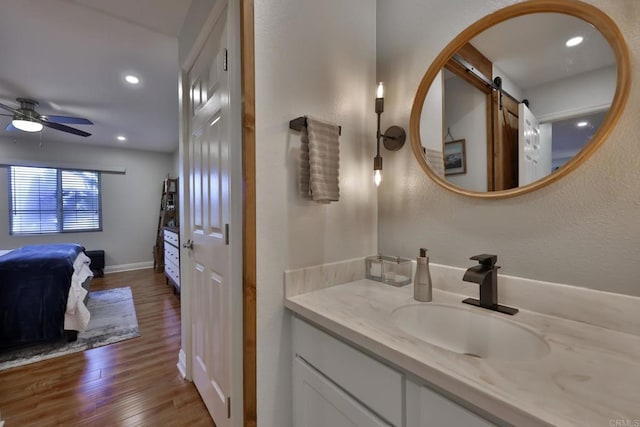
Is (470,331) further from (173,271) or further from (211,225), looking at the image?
(173,271)

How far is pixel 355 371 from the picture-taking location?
2.61 feet

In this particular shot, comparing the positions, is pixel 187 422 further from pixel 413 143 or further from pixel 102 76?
pixel 102 76

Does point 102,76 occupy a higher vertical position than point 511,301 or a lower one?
higher

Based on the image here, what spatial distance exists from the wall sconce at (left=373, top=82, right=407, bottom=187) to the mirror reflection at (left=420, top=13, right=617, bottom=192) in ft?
0.36

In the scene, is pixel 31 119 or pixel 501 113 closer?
pixel 501 113

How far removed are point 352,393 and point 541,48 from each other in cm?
135

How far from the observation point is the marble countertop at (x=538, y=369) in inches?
18.3

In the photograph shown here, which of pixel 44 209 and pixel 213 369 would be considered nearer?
pixel 213 369

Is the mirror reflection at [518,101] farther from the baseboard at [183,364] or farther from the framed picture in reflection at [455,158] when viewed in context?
the baseboard at [183,364]

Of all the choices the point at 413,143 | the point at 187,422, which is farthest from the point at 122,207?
the point at 413,143

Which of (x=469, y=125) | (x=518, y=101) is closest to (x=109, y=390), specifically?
(x=469, y=125)

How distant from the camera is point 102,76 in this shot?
2416 mm

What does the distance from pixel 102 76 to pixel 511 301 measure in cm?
344

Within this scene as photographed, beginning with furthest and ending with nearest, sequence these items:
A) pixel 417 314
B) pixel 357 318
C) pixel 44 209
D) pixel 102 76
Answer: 1. pixel 44 209
2. pixel 102 76
3. pixel 417 314
4. pixel 357 318
